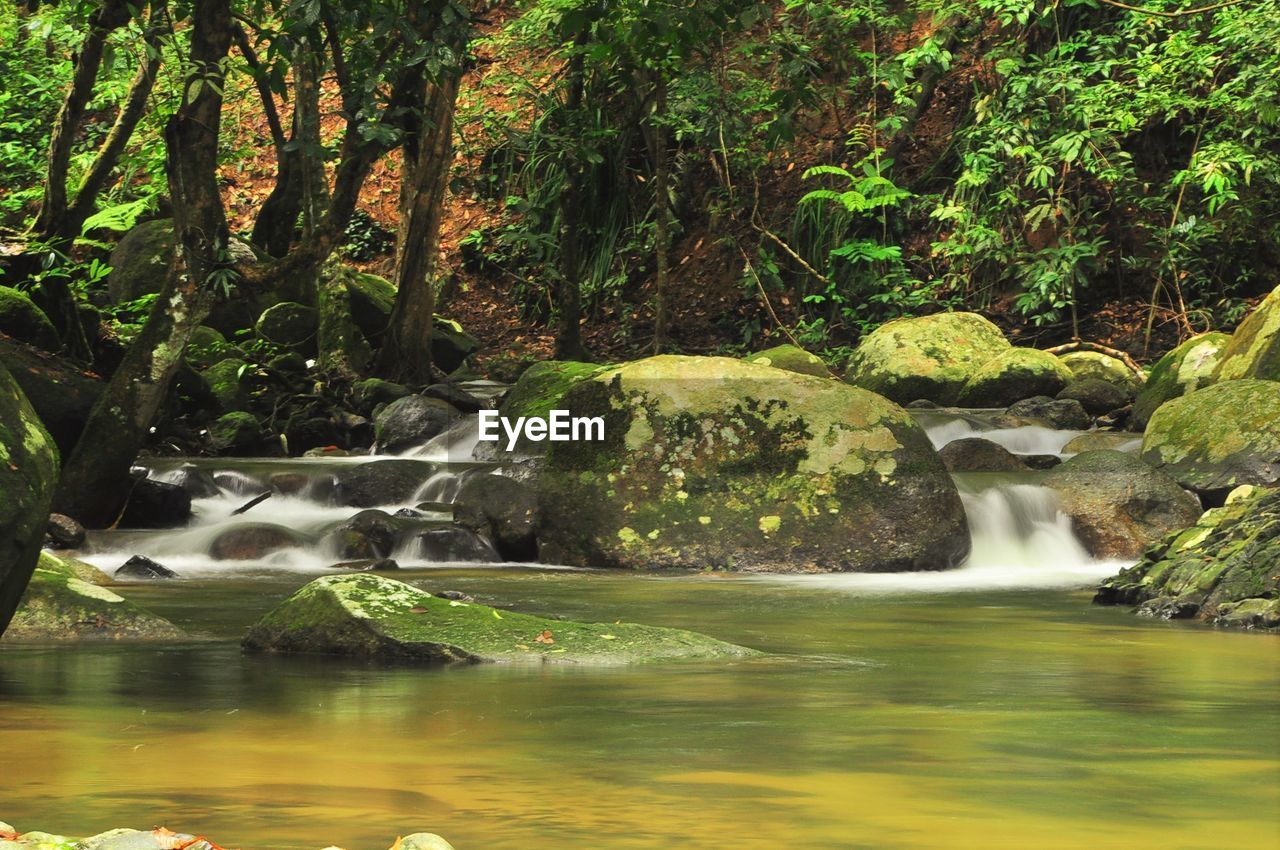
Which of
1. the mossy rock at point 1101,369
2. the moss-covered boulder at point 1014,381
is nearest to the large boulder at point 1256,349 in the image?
the moss-covered boulder at point 1014,381

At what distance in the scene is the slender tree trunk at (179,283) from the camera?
432 inches

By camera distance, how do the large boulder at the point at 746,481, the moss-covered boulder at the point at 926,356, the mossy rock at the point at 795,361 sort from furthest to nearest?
the moss-covered boulder at the point at 926,356 → the mossy rock at the point at 795,361 → the large boulder at the point at 746,481

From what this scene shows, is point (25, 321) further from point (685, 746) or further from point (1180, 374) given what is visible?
point (685, 746)

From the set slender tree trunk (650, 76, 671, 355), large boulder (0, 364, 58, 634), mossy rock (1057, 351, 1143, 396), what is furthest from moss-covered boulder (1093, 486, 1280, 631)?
slender tree trunk (650, 76, 671, 355)

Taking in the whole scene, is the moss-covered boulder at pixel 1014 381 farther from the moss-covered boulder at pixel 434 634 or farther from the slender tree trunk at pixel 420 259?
the moss-covered boulder at pixel 434 634

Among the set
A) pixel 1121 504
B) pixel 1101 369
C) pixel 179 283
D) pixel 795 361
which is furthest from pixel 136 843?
pixel 1101 369

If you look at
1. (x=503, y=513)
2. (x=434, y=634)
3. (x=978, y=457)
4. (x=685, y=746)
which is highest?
(x=978, y=457)

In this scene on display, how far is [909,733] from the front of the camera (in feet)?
14.4

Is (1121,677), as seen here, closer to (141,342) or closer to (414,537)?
(414,537)

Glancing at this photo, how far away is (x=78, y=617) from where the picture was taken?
656 centimetres

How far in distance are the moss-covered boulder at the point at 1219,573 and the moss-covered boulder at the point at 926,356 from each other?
907 centimetres

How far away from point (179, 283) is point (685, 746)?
7646mm

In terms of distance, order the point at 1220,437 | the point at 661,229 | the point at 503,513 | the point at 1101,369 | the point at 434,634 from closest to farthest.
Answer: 1. the point at 434,634
2. the point at 503,513
3. the point at 1220,437
4. the point at 1101,369
5. the point at 661,229

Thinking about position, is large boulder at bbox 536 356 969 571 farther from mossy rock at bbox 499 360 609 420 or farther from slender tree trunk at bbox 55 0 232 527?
mossy rock at bbox 499 360 609 420
